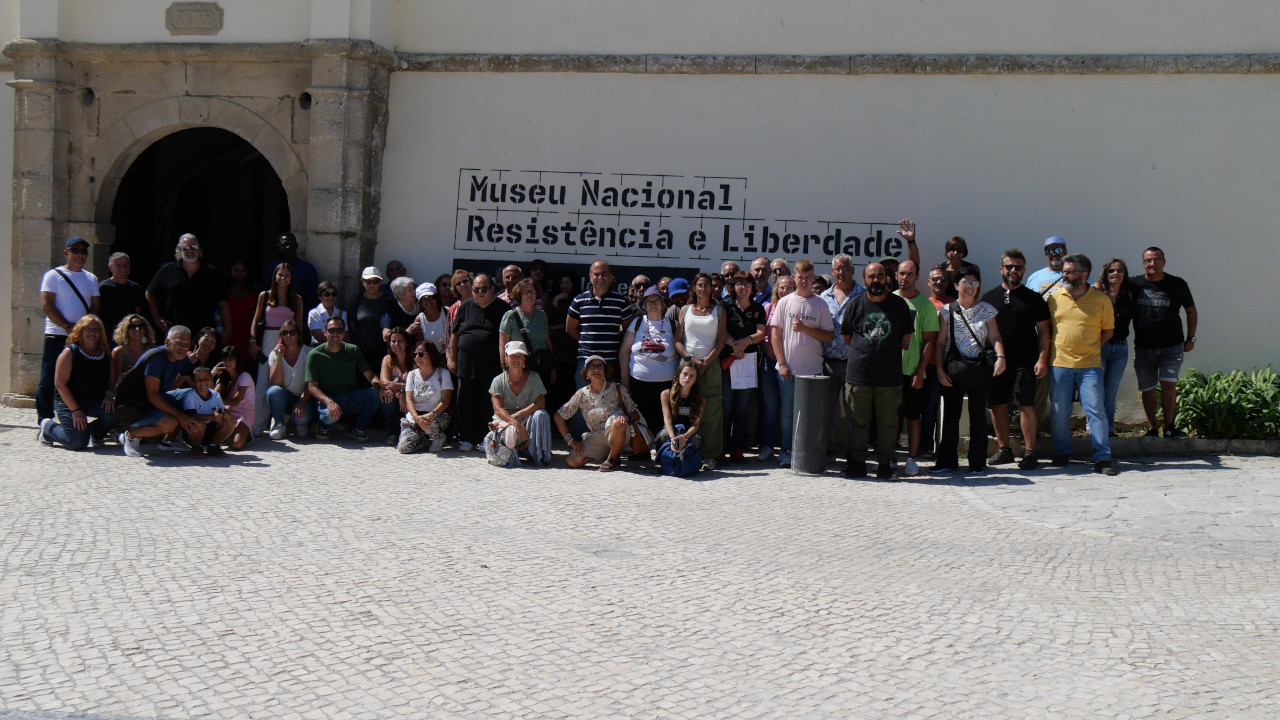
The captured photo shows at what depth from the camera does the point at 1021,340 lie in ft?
29.7

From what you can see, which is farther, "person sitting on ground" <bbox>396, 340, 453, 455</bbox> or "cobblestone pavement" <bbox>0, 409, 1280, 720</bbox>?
"person sitting on ground" <bbox>396, 340, 453, 455</bbox>

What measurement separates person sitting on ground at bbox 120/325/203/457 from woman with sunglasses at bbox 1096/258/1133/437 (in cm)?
772

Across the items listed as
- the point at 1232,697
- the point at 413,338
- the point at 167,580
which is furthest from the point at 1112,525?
the point at 413,338

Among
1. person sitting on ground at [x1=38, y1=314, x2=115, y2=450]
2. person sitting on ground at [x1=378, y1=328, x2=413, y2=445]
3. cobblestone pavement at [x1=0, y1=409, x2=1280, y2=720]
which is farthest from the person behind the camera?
person sitting on ground at [x1=378, y1=328, x2=413, y2=445]

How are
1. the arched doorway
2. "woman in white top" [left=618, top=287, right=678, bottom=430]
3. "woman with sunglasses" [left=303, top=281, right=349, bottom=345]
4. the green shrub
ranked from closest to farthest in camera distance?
"woman in white top" [left=618, top=287, right=678, bottom=430]
the green shrub
"woman with sunglasses" [left=303, top=281, right=349, bottom=345]
the arched doorway

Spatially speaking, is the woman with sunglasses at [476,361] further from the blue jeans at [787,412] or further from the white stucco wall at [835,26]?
the white stucco wall at [835,26]

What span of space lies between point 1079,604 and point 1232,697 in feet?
3.82

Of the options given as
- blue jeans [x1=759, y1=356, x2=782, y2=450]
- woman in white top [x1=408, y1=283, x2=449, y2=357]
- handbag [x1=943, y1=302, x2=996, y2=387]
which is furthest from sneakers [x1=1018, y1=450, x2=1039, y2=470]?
woman in white top [x1=408, y1=283, x2=449, y2=357]

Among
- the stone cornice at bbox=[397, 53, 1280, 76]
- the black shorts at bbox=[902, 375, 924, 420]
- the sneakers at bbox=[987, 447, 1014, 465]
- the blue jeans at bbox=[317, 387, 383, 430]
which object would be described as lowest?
the sneakers at bbox=[987, 447, 1014, 465]

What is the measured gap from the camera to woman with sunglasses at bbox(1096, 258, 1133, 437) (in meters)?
9.39

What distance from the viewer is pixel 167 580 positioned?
536 centimetres

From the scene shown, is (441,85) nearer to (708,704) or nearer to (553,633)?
(553,633)

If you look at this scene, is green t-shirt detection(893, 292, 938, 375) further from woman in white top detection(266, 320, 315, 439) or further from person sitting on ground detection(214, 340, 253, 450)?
person sitting on ground detection(214, 340, 253, 450)

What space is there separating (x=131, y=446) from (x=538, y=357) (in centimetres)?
340
